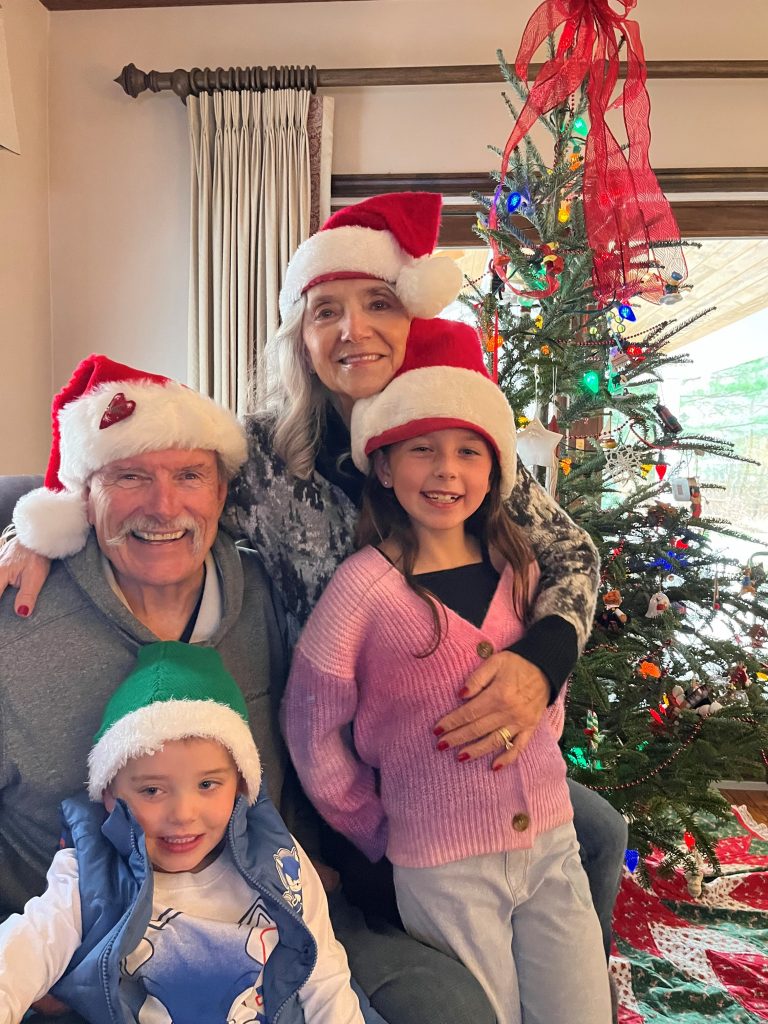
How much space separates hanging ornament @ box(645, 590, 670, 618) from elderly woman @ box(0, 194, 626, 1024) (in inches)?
27.6

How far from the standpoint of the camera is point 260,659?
4.52 ft

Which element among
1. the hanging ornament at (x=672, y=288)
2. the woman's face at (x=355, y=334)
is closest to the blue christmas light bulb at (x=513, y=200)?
the hanging ornament at (x=672, y=288)

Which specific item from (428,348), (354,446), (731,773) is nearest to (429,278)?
(428,348)

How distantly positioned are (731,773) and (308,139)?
260 cm

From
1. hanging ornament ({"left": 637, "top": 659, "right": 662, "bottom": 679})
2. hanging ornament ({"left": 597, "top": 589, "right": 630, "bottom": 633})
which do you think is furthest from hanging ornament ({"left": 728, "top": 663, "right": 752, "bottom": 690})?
hanging ornament ({"left": 597, "top": 589, "right": 630, "bottom": 633})

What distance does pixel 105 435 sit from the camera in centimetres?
124

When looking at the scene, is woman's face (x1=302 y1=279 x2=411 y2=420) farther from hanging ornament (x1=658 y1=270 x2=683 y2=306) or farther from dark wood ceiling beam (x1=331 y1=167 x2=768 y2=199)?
dark wood ceiling beam (x1=331 y1=167 x2=768 y2=199)

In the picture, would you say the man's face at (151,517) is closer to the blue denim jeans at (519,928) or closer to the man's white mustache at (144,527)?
the man's white mustache at (144,527)

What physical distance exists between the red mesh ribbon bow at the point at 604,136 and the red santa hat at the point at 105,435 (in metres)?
1.21

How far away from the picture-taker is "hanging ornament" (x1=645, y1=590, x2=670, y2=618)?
2066 mm

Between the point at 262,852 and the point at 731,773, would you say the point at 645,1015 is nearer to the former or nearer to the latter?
the point at 731,773

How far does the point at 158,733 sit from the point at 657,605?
1.47 metres

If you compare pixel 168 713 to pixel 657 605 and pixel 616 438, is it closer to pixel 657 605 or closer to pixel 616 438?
pixel 657 605

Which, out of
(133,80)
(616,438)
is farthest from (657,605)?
(133,80)
